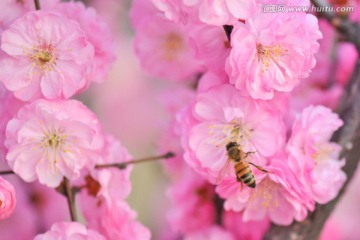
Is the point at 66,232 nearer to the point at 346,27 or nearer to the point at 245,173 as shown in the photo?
the point at 245,173

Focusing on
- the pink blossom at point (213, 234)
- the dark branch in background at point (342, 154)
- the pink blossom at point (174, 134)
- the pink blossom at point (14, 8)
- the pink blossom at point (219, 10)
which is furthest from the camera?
the pink blossom at point (174, 134)

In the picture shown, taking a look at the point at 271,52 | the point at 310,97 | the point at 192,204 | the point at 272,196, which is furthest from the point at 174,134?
the point at 271,52

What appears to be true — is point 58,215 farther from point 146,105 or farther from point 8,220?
point 146,105

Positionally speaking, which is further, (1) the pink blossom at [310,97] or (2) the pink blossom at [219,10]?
(1) the pink blossom at [310,97]

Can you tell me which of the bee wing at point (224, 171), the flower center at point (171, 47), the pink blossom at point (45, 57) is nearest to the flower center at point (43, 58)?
the pink blossom at point (45, 57)

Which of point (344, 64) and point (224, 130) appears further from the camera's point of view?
point (344, 64)

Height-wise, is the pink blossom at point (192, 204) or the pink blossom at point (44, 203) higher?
the pink blossom at point (192, 204)

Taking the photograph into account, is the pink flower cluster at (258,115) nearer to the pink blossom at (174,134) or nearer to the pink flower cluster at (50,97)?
the pink flower cluster at (50,97)
